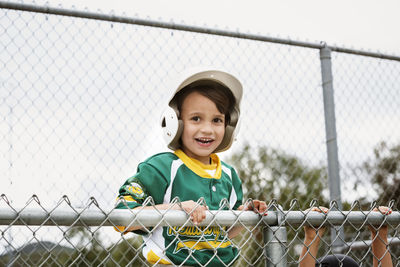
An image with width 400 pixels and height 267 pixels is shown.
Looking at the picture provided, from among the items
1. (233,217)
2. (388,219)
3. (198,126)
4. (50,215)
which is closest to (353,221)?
(388,219)

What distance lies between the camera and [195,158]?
7.67 ft

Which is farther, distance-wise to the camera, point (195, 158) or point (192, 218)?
point (195, 158)

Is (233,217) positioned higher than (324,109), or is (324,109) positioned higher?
(324,109)

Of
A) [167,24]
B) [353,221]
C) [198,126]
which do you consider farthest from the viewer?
[167,24]

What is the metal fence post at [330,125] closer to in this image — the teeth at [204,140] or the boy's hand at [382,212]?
the boy's hand at [382,212]

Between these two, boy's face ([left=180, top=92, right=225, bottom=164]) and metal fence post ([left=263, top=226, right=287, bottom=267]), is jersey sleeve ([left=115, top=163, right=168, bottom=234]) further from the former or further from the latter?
metal fence post ([left=263, top=226, right=287, bottom=267])

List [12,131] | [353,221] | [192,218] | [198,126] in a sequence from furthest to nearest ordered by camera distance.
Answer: [12,131] < [198,126] < [353,221] < [192,218]

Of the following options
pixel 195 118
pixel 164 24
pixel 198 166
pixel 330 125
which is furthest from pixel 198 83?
pixel 330 125

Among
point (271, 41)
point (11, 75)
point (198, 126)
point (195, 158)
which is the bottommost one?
point (195, 158)

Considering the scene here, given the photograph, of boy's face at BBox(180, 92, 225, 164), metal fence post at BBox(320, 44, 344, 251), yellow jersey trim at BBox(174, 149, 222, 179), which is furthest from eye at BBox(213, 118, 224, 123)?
metal fence post at BBox(320, 44, 344, 251)

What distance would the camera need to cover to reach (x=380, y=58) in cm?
438

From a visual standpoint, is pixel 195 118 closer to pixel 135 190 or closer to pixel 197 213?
pixel 135 190

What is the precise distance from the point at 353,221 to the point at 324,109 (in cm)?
230

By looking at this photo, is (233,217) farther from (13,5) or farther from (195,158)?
(13,5)
